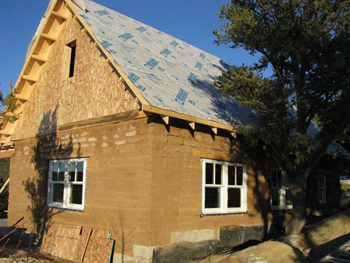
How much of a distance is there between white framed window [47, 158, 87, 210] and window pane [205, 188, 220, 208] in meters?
3.42

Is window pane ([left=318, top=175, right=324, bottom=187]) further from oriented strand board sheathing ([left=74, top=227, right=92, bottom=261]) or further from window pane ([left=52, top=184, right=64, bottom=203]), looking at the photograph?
window pane ([left=52, top=184, right=64, bottom=203])

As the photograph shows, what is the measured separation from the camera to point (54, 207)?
36.8 feet

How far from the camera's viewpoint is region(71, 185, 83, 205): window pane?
10.5 meters

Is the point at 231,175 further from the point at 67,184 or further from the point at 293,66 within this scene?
the point at 67,184

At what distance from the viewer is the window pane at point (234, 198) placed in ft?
35.5

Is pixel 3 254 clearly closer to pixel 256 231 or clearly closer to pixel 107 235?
pixel 107 235

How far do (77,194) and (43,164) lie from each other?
7.30 ft

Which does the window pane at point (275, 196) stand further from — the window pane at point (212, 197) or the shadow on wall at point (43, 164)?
the shadow on wall at point (43, 164)

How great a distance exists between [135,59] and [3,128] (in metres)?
7.15

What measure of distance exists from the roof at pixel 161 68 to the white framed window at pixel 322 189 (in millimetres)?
6578

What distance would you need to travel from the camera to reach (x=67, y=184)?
1085 cm

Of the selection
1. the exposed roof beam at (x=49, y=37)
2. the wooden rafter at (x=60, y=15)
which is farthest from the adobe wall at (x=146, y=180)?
the wooden rafter at (x=60, y=15)

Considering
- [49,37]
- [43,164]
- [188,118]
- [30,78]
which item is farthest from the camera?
[30,78]

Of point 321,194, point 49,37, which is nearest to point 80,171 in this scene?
point 49,37
